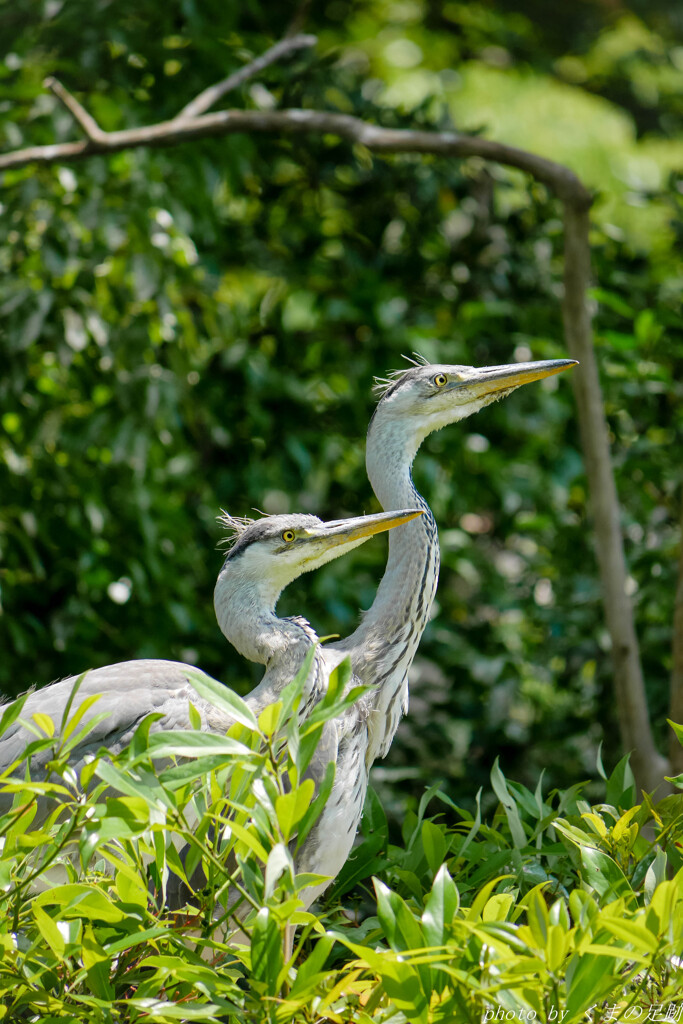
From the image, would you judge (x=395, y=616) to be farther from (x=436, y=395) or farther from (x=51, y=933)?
(x=51, y=933)

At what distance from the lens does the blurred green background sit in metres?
3.19

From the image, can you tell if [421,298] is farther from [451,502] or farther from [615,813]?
[615,813]

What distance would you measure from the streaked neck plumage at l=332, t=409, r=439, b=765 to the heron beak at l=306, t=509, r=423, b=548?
17 centimetres

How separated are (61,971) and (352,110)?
3.42 meters

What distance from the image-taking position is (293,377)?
378cm

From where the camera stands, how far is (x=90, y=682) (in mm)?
1940

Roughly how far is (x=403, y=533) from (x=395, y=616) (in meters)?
0.18

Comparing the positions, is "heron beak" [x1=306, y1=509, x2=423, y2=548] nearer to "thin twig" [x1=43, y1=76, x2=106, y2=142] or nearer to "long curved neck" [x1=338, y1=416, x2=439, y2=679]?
"long curved neck" [x1=338, y1=416, x2=439, y2=679]

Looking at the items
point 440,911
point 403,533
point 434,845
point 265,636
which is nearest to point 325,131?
point 403,533

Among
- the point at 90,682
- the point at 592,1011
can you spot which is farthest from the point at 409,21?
the point at 592,1011

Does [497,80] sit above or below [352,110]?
below

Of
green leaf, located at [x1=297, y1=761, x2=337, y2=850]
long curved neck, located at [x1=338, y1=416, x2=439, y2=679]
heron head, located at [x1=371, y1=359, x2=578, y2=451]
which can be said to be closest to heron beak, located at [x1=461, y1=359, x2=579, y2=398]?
heron head, located at [x1=371, y1=359, x2=578, y2=451]

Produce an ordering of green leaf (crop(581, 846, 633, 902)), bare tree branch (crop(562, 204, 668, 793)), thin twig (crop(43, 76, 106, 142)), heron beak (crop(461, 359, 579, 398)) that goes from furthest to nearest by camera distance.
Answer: bare tree branch (crop(562, 204, 668, 793))
thin twig (crop(43, 76, 106, 142))
heron beak (crop(461, 359, 579, 398))
green leaf (crop(581, 846, 633, 902))

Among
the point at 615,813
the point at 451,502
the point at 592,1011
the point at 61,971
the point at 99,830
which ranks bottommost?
the point at 451,502
